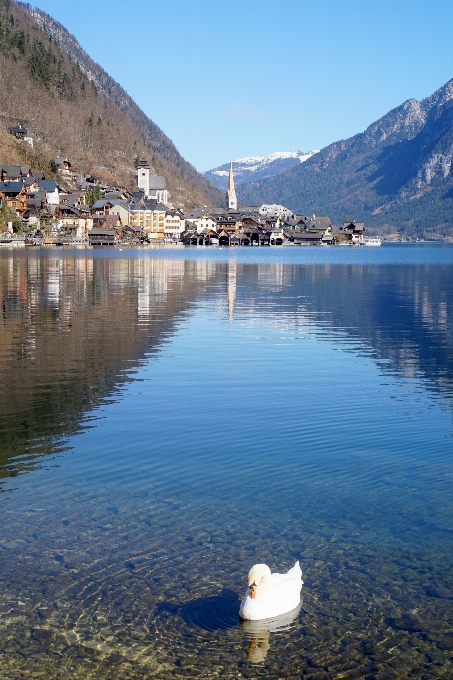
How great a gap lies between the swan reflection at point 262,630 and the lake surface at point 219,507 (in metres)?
0.03

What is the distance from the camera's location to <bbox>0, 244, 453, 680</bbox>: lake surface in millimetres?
8156

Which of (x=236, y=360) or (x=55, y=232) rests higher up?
(x=55, y=232)

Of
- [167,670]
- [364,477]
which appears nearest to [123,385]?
[364,477]

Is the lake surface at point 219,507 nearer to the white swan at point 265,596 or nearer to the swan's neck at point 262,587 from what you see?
the white swan at point 265,596

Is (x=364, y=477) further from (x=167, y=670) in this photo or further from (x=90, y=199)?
(x=90, y=199)

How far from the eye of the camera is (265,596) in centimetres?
844

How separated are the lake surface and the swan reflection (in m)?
0.03

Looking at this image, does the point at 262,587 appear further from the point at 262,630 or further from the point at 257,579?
the point at 262,630

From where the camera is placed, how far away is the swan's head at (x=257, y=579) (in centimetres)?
841

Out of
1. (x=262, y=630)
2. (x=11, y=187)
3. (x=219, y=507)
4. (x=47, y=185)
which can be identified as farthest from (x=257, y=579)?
(x=47, y=185)

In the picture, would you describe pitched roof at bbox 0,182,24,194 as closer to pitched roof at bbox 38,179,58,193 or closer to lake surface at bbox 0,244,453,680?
pitched roof at bbox 38,179,58,193

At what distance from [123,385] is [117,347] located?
242 inches

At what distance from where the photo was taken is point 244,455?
14508 mm

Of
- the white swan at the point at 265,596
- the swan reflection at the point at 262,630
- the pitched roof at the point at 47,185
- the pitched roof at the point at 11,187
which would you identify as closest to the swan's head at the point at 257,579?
the white swan at the point at 265,596
